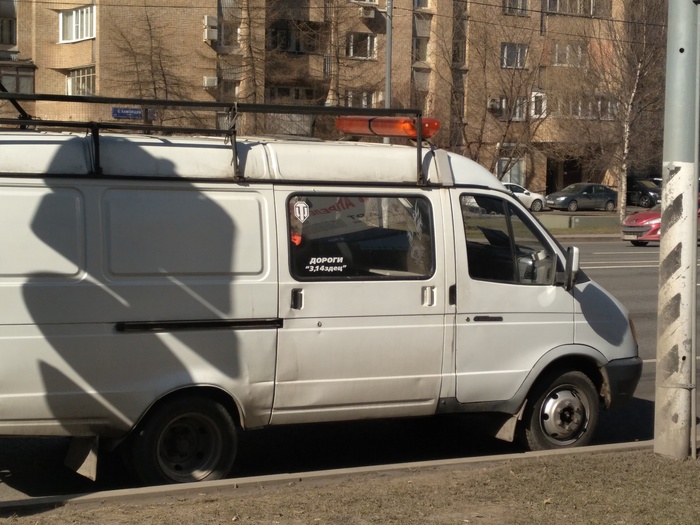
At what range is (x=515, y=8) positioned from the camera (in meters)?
40.5

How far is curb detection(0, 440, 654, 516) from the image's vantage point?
5.42 m

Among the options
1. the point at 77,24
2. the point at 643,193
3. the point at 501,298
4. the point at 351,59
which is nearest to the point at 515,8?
the point at 351,59

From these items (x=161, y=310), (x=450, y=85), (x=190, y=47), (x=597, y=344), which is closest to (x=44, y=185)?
(x=161, y=310)

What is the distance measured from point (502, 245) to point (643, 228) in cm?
2149

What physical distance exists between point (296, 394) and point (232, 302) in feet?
2.51

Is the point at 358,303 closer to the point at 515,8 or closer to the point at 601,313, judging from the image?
the point at 601,313

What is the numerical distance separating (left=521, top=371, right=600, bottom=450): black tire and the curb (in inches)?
13.8

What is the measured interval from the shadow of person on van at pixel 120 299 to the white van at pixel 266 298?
1 centimetres

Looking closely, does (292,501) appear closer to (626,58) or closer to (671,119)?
(671,119)

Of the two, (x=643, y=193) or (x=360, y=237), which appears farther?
(x=643, y=193)

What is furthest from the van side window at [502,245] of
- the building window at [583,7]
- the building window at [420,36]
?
the building window at [420,36]

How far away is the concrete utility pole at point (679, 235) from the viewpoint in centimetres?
666

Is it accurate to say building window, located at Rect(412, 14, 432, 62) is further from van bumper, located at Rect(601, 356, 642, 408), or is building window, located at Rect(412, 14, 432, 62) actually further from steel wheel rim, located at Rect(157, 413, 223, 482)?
steel wheel rim, located at Rect(157, 413, 223, 482)

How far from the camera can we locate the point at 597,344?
728 cm
